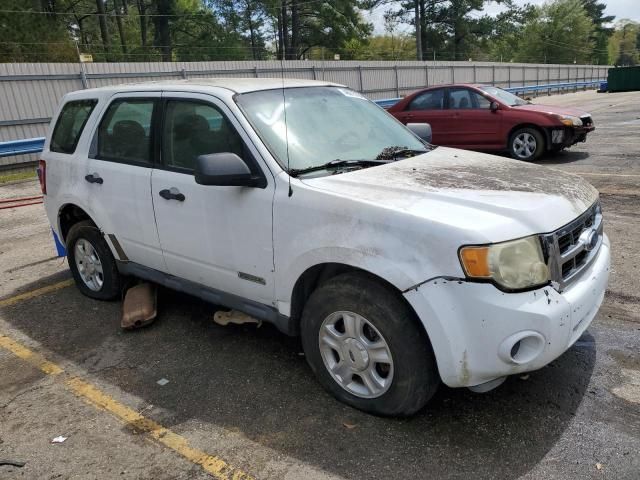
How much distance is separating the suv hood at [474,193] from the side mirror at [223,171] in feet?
1.16

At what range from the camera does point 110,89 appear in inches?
173

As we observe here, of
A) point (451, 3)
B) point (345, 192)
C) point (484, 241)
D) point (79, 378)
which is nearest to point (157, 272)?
point (79, 378)

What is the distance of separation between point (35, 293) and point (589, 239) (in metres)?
4.78

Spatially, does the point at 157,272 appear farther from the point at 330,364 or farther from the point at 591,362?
the point at 591,362

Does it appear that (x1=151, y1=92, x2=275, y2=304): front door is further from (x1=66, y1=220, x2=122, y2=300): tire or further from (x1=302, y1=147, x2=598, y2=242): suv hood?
(x1=66, y1=220, x2=122, y2=300): tire

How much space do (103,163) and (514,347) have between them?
3.35 m

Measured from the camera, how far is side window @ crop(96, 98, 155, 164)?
3959 mm

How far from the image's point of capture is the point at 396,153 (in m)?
3.70

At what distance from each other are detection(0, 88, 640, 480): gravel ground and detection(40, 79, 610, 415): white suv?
0.26m

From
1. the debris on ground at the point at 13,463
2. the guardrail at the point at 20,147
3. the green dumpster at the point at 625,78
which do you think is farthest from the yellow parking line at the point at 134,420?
the green dumpster at the point at 625,78

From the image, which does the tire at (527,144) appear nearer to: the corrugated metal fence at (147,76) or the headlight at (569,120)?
the headlight at (569,120)

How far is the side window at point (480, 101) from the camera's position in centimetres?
1080

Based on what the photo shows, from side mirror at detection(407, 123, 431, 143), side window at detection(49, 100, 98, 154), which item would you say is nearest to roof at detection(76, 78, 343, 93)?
side window at detection(49, 100, 98, 154)

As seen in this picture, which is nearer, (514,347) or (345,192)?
(514,347)
